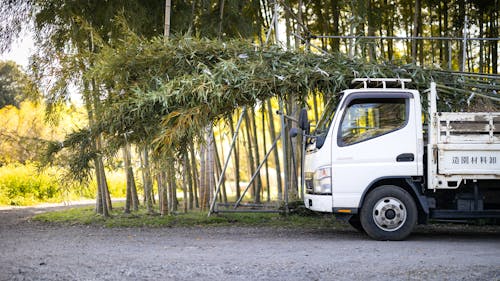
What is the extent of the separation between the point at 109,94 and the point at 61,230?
92.3 inches

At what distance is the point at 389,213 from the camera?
24.8 ft

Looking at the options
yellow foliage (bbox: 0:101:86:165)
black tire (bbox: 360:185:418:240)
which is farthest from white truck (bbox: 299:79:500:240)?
yellow foliage (bbox: 0:101:86:165)

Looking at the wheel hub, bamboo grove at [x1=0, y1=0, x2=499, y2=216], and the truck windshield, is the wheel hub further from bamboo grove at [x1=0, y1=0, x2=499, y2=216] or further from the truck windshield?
bamboo grove at [x1=0, y1=0, x2=499, y2=216]

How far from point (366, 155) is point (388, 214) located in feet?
2.77

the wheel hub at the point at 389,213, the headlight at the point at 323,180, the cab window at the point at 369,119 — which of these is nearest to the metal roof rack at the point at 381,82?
the cab window at the point at 369,119

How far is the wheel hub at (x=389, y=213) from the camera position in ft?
24.8

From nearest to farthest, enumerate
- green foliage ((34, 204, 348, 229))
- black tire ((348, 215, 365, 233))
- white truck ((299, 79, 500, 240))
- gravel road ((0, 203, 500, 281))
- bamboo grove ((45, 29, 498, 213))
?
gravel road ((0, 203, 500, 281)) → white truck ((299, 79, 500, 240)) → bamboo grove ((45, 29, 498, 213)) → black tire ((348, 215, 365, 233)) → green foliage ((34, 204, 348, 229))

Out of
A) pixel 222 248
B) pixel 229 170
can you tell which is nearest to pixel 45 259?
pixel 222 248

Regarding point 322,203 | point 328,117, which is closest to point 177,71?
point 328,117

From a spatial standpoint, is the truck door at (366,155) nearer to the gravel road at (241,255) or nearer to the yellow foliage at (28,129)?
the gravel road at (241,255)

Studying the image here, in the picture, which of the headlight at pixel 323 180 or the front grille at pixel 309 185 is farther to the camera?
the front grille at pixel 309 185

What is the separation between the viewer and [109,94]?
930 cm

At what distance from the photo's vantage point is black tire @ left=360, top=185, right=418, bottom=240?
7520mm

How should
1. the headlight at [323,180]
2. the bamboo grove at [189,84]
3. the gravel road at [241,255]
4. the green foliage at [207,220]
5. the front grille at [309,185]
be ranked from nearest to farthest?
the gravel road at [241,255] → the headlight at [323,180] → the front grille at [309,185] → the bamboo grove at [189,84] → the green foliage at [207,220]
